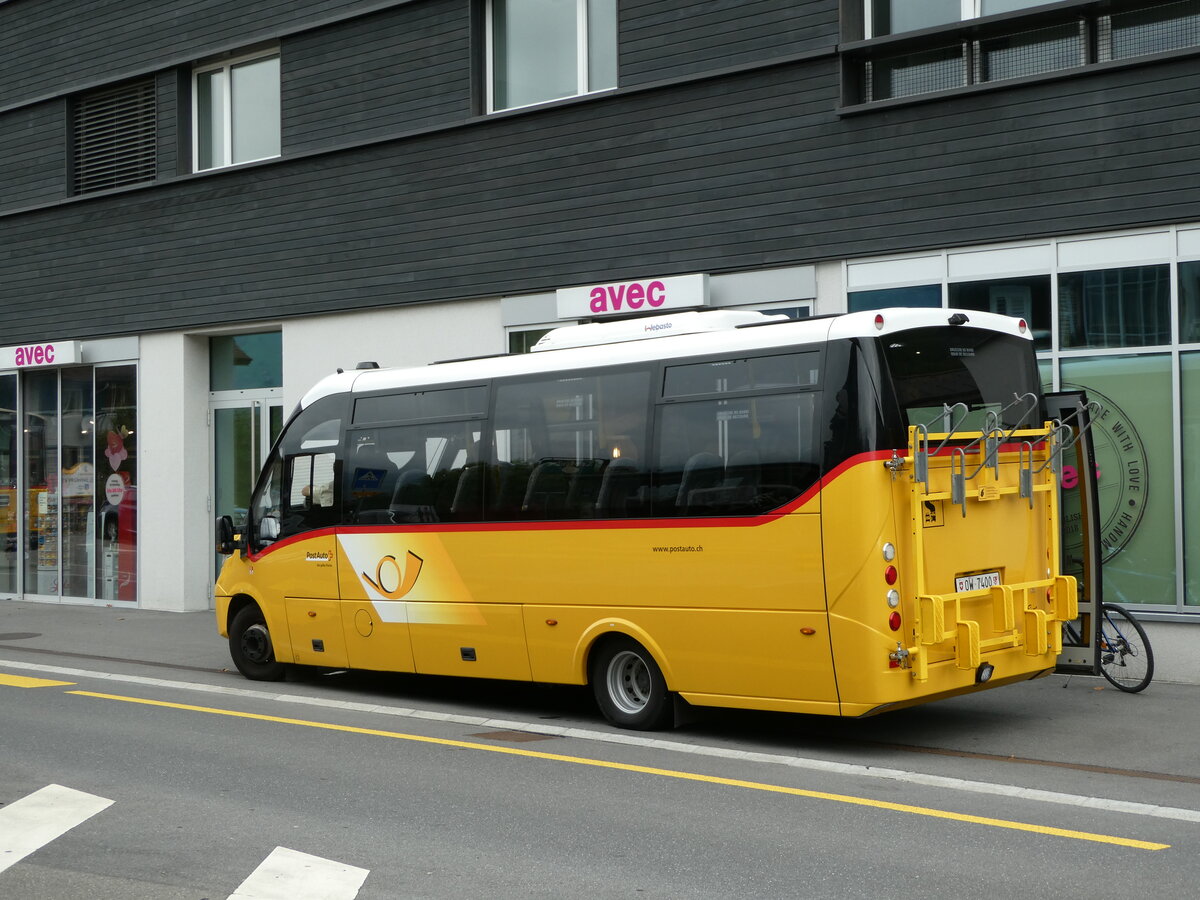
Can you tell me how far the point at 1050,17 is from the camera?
13070 mm

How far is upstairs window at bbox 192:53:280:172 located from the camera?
19344mm

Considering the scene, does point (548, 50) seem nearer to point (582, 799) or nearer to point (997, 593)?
point (997, 593)

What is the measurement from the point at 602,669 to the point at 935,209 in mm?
5938

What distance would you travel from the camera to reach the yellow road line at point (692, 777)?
6707 mm

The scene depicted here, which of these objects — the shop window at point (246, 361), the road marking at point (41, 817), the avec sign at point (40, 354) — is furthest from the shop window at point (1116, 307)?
the avec sign at point (40, 354)

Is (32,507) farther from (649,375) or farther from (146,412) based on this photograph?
(649,375)

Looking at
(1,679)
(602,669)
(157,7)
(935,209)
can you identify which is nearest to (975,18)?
(935,209)

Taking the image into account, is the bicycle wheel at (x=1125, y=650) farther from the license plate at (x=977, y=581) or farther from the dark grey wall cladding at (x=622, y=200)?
the dark grey wall cladding at (x=622, y=200)

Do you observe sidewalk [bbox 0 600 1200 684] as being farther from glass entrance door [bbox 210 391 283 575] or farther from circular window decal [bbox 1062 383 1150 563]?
glass entrance door [bbox 210 391 283 575]

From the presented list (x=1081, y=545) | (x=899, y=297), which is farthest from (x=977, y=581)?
(x=899, y=297)

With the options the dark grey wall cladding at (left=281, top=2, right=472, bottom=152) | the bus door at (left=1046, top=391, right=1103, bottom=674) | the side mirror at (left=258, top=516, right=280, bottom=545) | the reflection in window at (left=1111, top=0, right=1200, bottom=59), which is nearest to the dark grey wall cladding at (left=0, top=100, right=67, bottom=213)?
the dark grey wall cladding at (left=281, top=2, right=472, bottom=152)

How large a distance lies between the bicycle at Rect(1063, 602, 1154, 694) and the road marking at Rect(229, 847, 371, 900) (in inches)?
276

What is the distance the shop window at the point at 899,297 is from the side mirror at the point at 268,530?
565 centimetres

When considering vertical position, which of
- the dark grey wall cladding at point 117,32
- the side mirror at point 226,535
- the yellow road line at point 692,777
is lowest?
the yellow road line at point 692,777
